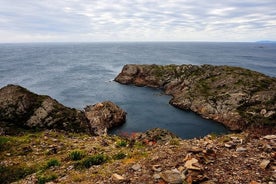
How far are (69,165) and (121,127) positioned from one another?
44975mm

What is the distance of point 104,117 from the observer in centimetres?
6184

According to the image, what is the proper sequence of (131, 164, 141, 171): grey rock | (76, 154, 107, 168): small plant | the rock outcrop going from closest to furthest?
(131, 164, 141, 171): grey rock, (76, 154, 107, 168): small plant, the rock outcrop

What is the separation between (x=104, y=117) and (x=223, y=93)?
36.5 m

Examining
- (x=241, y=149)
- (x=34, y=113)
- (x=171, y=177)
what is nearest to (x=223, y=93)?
(x=34, y=113)

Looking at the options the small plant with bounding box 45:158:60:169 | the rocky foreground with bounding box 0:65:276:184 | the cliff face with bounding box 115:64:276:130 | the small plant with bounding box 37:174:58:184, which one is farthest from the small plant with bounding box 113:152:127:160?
the cliff face with bounding box 115:64:276:130

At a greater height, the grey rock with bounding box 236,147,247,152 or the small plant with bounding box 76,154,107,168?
the grey rock with bounding box 236,147,247,152

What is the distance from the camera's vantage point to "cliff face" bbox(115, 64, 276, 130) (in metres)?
66.1

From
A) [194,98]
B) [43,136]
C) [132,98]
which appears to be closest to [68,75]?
[132,98]

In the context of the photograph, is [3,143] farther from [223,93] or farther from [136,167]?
[223,93]

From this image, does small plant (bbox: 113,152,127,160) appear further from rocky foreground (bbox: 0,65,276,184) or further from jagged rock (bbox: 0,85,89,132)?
jagged rock (bbox: 0,85,89,132)

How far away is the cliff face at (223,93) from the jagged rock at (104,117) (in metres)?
22.7

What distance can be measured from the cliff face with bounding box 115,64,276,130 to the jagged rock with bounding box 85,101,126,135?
22.7 metres

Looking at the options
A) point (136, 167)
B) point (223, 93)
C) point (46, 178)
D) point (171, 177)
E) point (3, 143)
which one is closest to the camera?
A: point (171, 177)

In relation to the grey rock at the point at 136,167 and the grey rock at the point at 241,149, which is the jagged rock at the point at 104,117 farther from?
the grey rock at the point at 241,149
